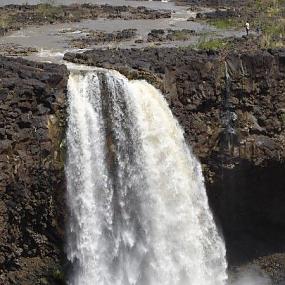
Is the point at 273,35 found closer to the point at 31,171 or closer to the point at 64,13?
the point at 64,13

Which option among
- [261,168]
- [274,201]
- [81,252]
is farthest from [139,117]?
[274,201]

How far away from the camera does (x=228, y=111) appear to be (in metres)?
23.4

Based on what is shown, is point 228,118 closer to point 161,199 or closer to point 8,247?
point 161,199

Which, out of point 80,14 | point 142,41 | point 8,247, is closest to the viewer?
point 8,247

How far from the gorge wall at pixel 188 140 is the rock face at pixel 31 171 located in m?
0.03

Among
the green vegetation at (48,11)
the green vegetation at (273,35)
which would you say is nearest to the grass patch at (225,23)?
the green vegetation at (273,35)

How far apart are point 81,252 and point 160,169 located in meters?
3.98

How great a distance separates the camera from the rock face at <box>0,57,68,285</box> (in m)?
19.2

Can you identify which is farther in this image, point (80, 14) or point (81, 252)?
point (80, 14)

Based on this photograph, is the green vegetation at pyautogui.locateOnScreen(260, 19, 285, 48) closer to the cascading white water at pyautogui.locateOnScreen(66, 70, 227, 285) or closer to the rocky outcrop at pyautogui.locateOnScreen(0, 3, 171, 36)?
the rocky outcrop at pyautogui.locateOnScreen(0, 3, 171, 36)

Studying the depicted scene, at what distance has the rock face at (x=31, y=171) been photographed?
19.2m

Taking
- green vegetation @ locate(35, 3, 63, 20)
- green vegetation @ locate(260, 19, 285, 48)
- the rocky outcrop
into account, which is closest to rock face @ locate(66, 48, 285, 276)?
green vegetation @ locate(260, 19, 285, 48)

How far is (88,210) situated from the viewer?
1995 centimetres

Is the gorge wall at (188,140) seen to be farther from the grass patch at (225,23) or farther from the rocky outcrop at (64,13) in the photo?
the rocky outcrop at (64,13)
